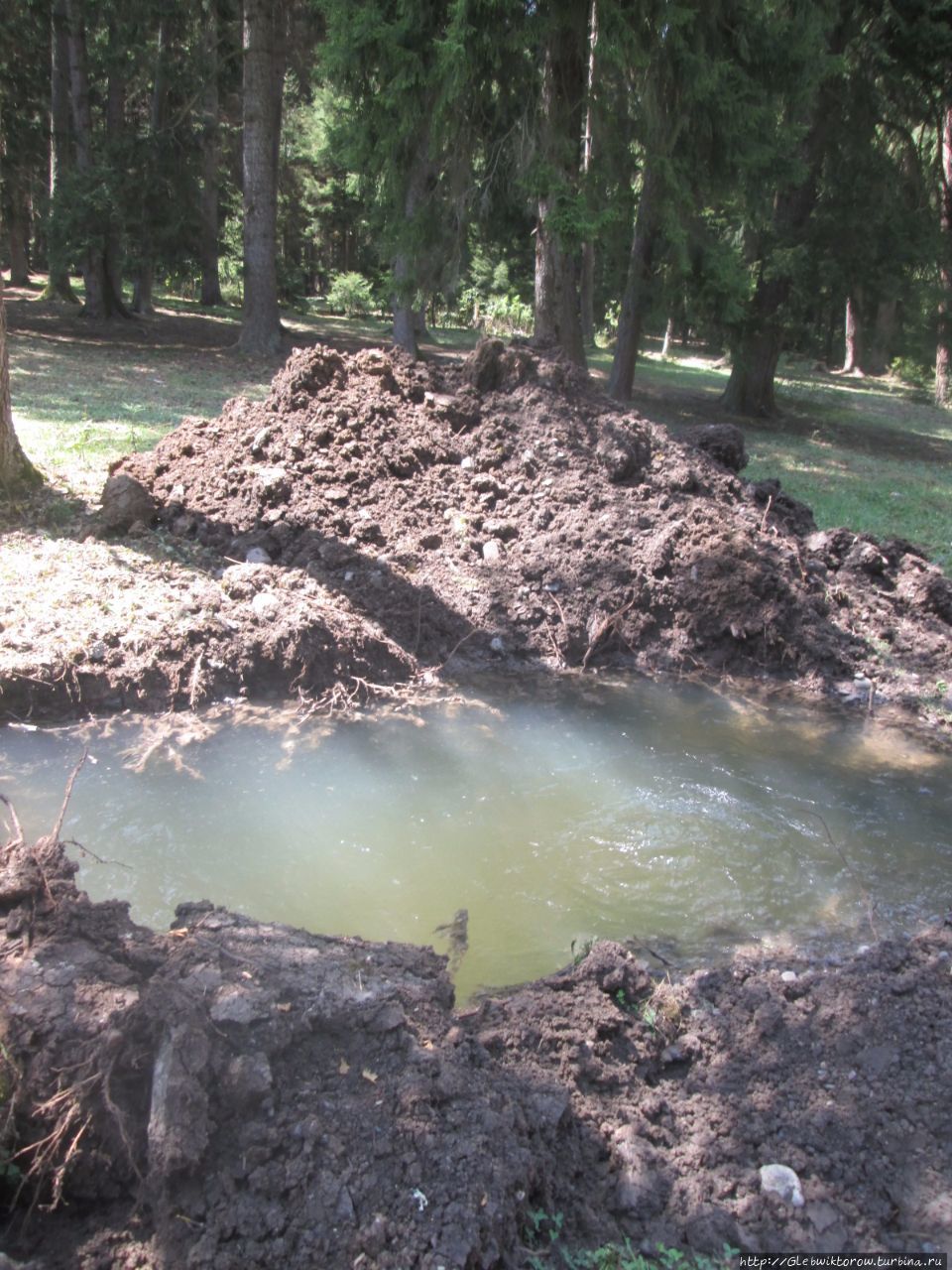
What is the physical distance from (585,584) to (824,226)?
388 inches

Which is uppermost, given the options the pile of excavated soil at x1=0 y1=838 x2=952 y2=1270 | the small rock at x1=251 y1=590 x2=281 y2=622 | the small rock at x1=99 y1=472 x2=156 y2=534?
the small rock at x1=99 y1=472 x2=156 y2=534

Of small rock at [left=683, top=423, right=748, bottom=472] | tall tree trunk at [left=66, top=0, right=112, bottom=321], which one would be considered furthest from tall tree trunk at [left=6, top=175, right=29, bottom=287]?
small rock at [left=683, top=423, right=748, bottom=472]

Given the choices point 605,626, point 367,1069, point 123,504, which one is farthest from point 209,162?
point 367,1069

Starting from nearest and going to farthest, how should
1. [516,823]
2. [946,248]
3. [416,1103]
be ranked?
[416,1103], [516,823], [946,248]

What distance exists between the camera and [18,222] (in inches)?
883

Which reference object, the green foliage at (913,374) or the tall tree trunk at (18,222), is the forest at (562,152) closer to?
the tall tree trunk at (18,222)

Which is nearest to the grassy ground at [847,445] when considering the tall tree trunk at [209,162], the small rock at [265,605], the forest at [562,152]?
the forest at [562,152]

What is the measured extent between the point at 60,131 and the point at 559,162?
1334 cm

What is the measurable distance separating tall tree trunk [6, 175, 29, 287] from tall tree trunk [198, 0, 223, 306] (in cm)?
378

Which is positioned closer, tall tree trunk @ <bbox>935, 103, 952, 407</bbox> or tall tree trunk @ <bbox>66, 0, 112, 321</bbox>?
tall tree trunk @ <bbox>935, 103, 952, 407</bbox>

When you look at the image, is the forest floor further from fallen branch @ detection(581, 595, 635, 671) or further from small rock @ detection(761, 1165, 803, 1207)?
fallen branch @ detection(581, 595, 635, 671)

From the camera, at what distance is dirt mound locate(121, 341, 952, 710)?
7.07 meters

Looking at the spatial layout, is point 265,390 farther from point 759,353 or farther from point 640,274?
point 759,353

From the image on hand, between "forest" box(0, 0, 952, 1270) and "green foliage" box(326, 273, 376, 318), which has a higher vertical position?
"green foliage" box(326, 273, 376, 318)
